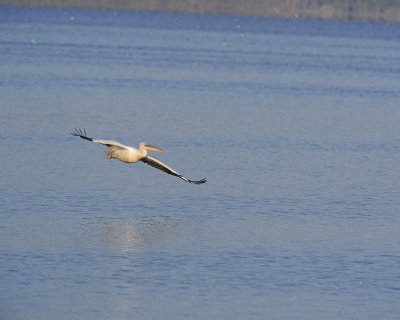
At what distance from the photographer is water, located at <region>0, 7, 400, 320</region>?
17.2 metres

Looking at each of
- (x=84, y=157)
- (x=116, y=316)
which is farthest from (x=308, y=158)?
(x=116, y=316)

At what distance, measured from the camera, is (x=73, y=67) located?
59.8 m

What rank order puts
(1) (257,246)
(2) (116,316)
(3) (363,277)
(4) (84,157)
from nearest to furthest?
(2) (116,316)
(3) (363,277)
(1) (257,246)
(4) (84,157)

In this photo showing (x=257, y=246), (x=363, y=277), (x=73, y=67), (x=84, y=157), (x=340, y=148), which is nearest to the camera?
(x=363, y=277)

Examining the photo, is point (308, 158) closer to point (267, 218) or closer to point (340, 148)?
point (340, 148)

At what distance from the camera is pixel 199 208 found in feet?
75.4

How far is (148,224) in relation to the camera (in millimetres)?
21391

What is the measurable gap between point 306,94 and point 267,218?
28762 mm

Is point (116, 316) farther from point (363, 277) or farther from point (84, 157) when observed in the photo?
point (84, 157)

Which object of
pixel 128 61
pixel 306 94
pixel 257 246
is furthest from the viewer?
pixel 128 61

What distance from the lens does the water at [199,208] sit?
17250mm

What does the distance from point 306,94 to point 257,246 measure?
31.1 m

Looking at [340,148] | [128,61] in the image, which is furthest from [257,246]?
[128,61]

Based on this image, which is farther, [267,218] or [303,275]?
[267,218]
